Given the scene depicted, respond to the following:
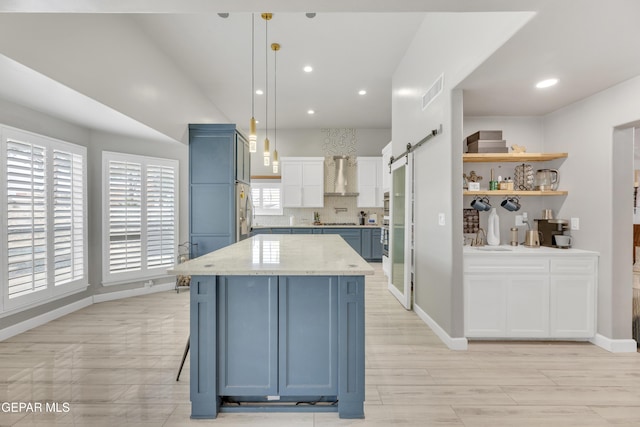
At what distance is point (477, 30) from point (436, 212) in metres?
1.59

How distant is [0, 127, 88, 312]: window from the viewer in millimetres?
2934

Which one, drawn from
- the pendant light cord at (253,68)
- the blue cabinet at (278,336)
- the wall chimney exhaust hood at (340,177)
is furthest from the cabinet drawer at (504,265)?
the wall chimney exhaust hood at (340,177)

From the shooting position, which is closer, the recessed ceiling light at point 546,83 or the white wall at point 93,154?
the recessed ceiling light at point 546,83

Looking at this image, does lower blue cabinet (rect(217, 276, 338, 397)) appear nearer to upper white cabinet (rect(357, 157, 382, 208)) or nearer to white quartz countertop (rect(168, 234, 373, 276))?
white quartz countertop (rect(168, 234, 373, 276))

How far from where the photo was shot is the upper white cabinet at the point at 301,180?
284 inches

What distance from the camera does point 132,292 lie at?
4457mm

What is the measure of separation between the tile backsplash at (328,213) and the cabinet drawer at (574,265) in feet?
15.7

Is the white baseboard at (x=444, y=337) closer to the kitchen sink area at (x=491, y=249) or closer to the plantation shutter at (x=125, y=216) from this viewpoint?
the kitchen sink area at (x=491, y=249)

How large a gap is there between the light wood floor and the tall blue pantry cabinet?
1.72 metres

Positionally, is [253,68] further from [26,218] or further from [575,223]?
[575,223]

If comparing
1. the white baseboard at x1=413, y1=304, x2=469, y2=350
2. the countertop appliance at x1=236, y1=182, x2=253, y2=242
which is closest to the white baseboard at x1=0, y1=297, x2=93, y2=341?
the countertop appliance at x1=236, y1=182, x2=253, y2=242

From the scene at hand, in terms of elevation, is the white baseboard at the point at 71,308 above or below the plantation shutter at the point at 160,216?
below

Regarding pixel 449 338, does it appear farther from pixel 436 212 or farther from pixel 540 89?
pixel 540 89

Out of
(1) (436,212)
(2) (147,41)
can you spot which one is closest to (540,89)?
(1) (436,212)
